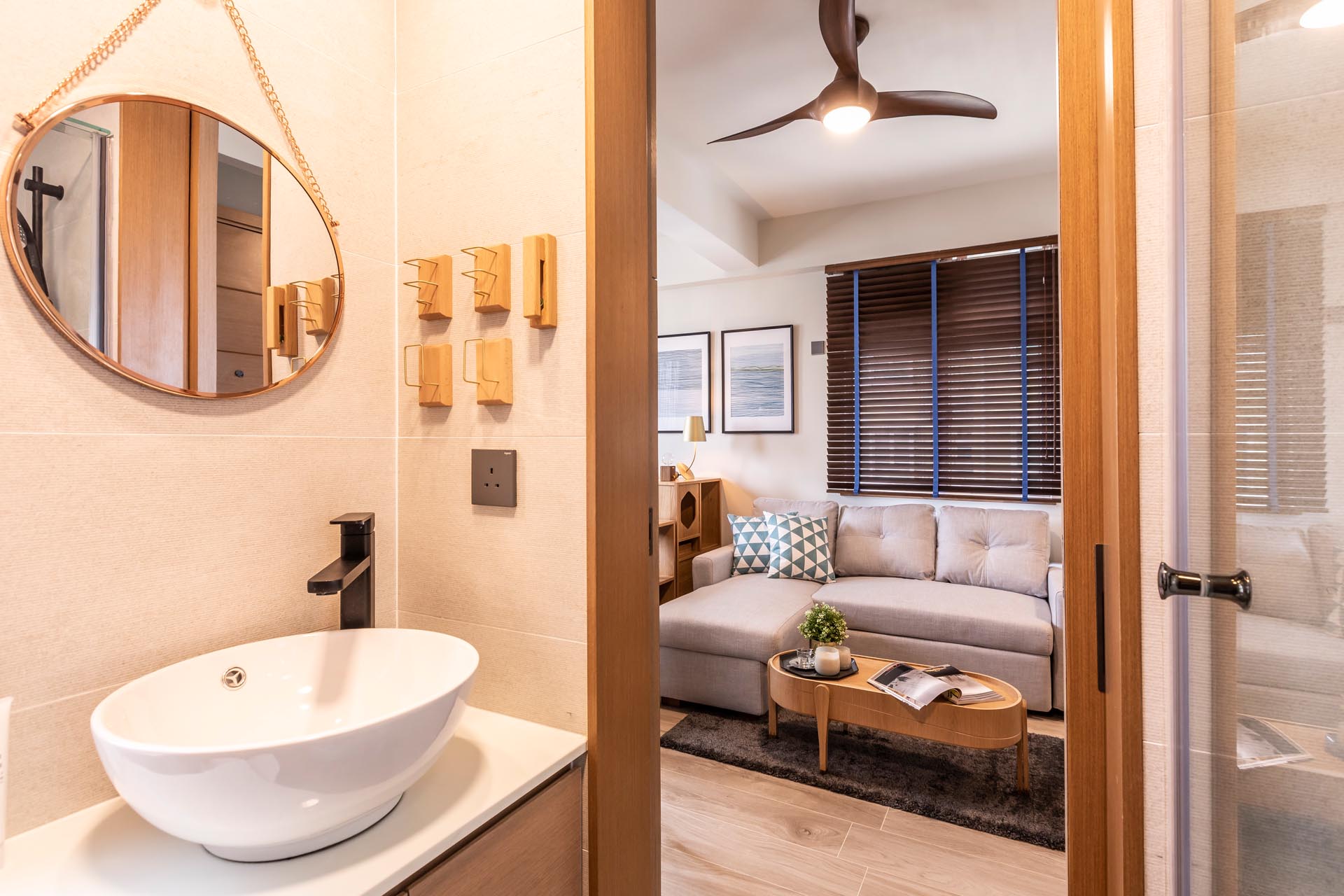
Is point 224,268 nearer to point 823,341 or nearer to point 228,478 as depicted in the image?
point 228,478

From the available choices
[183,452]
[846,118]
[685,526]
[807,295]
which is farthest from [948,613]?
[183,452]

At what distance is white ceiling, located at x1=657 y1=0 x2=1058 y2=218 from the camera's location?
7.73 feet

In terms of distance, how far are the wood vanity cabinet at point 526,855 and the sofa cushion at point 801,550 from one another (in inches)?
112

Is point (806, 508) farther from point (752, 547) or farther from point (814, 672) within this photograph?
point (814, 672)

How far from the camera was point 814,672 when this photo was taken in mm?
2617

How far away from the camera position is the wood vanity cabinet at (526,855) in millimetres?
817

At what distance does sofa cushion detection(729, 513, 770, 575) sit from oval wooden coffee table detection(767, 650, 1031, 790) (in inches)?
51.0

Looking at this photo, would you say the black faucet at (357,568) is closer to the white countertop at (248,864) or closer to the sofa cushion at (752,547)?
the white countertop at (248,864)

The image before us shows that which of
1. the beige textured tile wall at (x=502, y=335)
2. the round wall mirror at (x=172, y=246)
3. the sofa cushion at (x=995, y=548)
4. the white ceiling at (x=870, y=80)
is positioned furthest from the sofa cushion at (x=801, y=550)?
the round wall mirror at (x=172, y=246)

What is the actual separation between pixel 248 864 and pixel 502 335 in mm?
855

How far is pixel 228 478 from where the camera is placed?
1044 mm

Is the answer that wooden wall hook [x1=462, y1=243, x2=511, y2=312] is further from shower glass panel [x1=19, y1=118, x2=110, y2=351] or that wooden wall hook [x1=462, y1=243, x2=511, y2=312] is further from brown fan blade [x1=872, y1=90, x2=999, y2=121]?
brown fan blade [x1=872, y1=90, x2=999, y2=121]

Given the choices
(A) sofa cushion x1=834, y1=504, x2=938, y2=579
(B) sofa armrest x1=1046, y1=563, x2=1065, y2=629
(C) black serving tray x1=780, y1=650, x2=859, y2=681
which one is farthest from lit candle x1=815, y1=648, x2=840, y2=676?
(A) sofa cushion x1=834, y1=504, x2=938, y2=579

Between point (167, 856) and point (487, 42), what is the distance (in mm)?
1365
